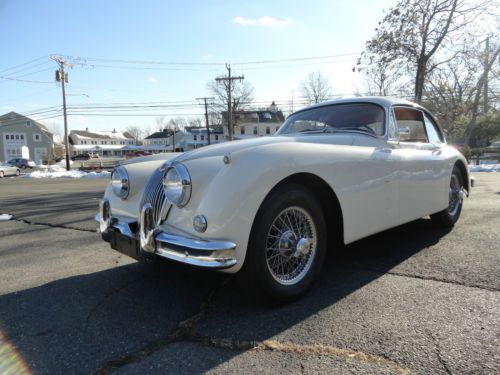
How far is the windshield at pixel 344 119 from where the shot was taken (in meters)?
3.74

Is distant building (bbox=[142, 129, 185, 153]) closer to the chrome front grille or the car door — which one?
the car door

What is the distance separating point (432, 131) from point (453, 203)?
1.04m

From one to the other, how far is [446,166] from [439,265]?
1.57 metres

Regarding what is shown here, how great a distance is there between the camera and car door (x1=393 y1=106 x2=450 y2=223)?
143 inches

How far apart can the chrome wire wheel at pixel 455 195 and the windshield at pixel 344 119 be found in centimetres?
189

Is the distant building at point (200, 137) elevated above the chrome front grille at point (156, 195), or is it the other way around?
the distant building at point (200, 137)

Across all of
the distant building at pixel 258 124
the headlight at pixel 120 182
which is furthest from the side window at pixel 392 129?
the distant building at pixel 258 124

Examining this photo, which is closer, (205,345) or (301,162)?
(205,345)

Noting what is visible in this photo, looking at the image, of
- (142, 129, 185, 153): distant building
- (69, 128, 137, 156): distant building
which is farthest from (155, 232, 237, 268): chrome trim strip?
(69, 128, 137, 156): distant building

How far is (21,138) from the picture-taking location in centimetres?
6419

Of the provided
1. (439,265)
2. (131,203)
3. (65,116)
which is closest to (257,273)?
(131,203)

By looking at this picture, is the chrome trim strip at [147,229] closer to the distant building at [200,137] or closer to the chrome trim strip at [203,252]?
the chrome trim strip at [203,252]

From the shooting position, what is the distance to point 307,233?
2809 millimetres

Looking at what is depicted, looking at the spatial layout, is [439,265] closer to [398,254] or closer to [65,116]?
[398,254]
